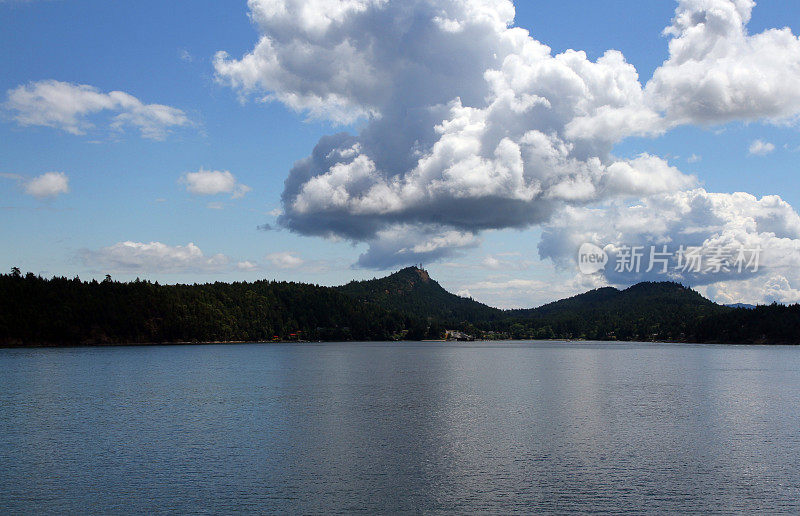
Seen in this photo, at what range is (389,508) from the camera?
33.0 meters

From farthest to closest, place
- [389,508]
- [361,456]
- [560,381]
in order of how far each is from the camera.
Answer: [560,381], [361,456], [389,508]

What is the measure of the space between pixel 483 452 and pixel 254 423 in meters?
25.3

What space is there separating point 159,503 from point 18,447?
2245cm

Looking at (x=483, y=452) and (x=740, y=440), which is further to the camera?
(x=740, y=440)

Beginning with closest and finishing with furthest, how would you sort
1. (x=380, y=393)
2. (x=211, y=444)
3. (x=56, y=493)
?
(x=56, y=493) < (x=211, y=444) < (x=380, y=393)

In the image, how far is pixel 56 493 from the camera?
35656 mm

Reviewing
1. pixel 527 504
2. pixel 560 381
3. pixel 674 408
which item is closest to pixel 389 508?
pixel 527 504

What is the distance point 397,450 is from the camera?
4775 cm

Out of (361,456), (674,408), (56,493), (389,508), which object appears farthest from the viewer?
(674,408)

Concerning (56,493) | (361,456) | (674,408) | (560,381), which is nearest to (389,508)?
(361,456)

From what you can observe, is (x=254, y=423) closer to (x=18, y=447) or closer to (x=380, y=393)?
(x=18, y=447)

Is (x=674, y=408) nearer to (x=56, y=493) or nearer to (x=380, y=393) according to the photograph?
(x=380, y=393)

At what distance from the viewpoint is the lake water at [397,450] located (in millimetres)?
34688

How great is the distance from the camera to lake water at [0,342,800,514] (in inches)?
1366
